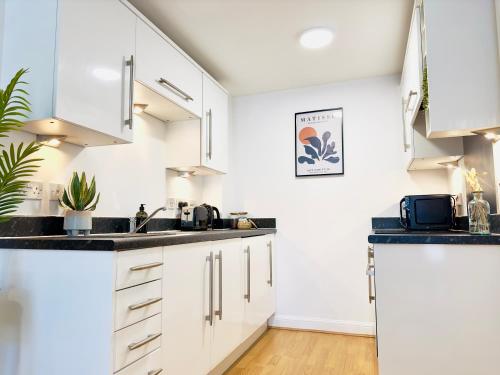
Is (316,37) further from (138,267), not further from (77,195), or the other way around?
(138,267)

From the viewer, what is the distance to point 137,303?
1452 mm

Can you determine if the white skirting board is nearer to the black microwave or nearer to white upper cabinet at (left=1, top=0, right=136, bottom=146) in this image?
the black microwave

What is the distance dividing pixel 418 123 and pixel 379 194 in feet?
2.87

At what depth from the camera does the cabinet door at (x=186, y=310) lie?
65.5 inches

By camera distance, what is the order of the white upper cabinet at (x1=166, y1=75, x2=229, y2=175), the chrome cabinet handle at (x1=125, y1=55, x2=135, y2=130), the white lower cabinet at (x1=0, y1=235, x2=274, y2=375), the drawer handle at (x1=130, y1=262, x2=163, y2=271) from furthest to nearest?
the white upper cabinet at (x1=166, y1=75, x2=229, y2=175)
the chrome cabinet handle at (x1=125, y1=55, x2=135, y2=130)
the drawer handle at (x1=130, y1=262, x2=163, y2=271)
the white lower cabinet at (x1=0, y1=235, x2=274, y2=375)

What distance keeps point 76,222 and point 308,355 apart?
188 cm

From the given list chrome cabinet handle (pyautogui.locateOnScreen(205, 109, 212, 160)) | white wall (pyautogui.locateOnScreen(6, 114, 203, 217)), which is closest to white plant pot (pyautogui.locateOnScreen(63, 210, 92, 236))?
white wall (pyautogui.locateOnScreen(6, 114, 203, 217))

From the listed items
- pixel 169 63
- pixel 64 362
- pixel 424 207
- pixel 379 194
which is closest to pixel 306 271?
pixel 379 194

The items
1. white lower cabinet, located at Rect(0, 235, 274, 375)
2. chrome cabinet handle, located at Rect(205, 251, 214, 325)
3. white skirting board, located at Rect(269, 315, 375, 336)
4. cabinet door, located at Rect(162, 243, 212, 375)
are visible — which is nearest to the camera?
white lower cabinet, located at Rect(0, 235, 274, 375)

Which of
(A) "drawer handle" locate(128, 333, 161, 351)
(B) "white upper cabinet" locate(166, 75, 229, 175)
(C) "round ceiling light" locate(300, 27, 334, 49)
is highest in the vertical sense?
(C) "round ceiling light" locate(300, 27, 334, 49)

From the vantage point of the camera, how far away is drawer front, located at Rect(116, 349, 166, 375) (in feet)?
4.58

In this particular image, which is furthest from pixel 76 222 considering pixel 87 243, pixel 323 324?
pixel 323 324

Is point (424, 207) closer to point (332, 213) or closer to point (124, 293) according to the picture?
point (332, 213)

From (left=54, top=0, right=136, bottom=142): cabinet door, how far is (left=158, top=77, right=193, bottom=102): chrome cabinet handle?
0.29 metres
